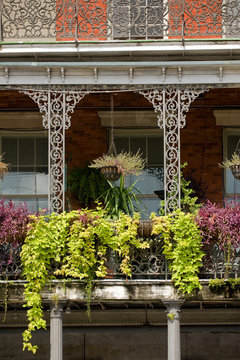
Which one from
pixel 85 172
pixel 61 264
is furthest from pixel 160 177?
pixel 61 264

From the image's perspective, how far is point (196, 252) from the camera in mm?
14945

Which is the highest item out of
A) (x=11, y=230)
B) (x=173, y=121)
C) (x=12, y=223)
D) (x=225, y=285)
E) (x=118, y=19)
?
(x=118, y=19)

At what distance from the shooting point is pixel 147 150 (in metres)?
18.3

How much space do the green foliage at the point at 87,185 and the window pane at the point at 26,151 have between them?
121 centimetres

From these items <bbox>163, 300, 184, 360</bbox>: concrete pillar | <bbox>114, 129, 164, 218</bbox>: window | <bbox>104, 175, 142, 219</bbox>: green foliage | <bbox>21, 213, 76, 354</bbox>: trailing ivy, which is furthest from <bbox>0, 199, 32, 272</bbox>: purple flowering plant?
<bbox>114, 129, 164, 218</bbox>: window

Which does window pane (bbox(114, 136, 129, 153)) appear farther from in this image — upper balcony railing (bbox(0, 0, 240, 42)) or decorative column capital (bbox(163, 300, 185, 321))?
decorative column capital (bbox(163, 300, 185, 321))

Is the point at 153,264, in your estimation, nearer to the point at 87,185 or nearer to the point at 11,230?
the point at 11,230

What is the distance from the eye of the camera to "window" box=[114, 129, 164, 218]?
1811 cm

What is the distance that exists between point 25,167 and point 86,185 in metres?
1.62

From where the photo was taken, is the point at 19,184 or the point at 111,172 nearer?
the point at 111,172

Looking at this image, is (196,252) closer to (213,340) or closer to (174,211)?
(174,211)

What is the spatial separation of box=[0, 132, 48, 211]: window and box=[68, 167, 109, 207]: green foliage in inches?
38.2

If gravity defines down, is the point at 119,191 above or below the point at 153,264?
above

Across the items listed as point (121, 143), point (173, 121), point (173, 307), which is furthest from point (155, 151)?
point (173, 307)
